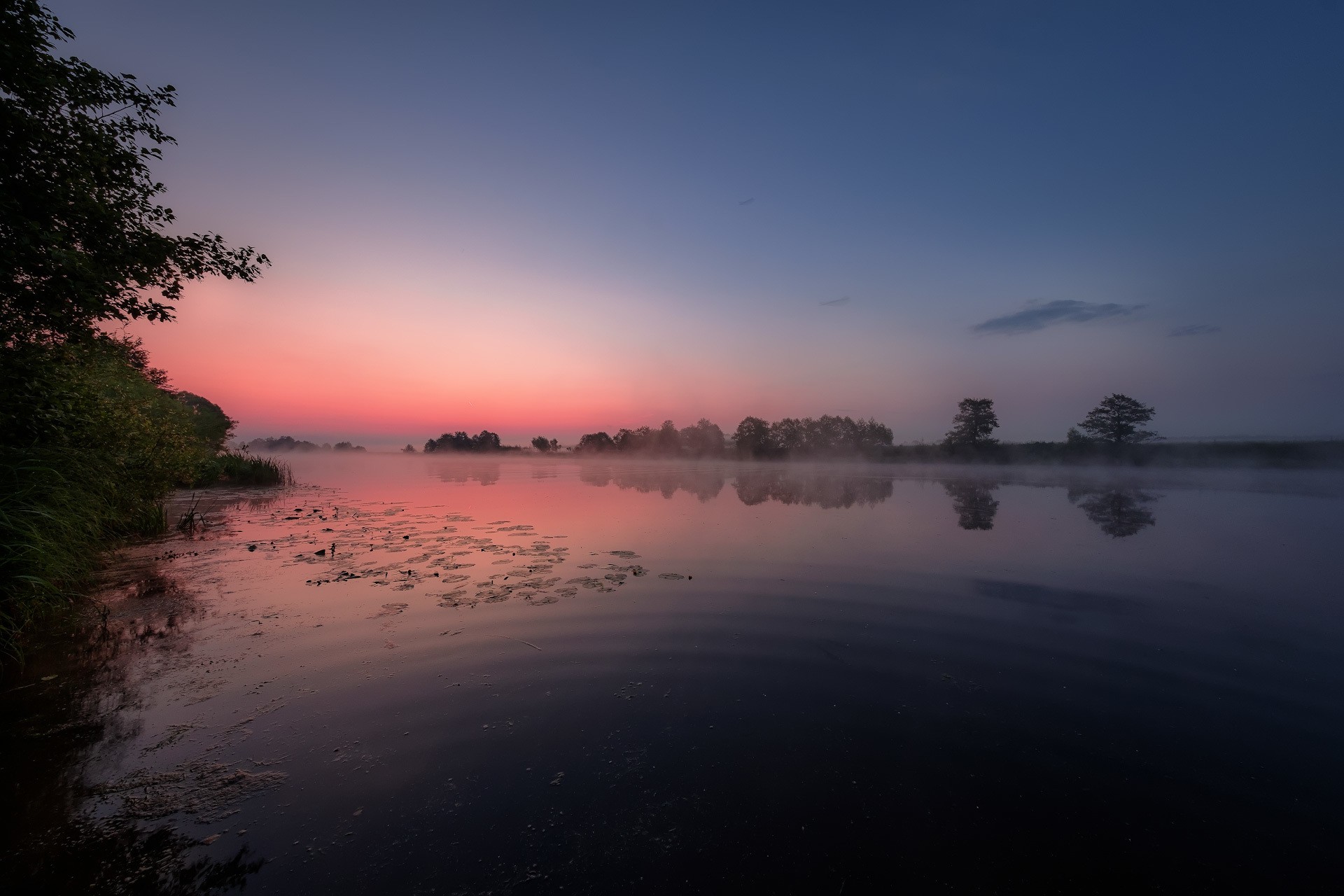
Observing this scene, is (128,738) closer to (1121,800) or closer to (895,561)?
(1121,800)

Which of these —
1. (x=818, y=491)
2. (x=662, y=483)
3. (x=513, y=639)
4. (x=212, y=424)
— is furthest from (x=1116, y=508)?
(x=212, y=424)

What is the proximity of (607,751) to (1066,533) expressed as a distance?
16.9m

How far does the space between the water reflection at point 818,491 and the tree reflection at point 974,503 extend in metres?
3.49

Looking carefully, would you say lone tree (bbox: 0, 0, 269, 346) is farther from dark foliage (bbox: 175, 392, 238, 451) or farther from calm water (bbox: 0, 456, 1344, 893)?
dark foliage (bbox: 175, 392, 238, 451)

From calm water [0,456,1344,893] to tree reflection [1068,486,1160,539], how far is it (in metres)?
5.55

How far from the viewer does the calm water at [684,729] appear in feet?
10.9

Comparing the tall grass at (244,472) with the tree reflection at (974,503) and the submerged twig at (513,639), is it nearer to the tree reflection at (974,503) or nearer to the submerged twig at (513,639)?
the submerged twig at (513,639)

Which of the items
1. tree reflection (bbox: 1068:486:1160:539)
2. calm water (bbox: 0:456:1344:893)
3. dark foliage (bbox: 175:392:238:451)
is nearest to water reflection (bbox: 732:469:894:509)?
tree reflection (bbox: 1068:486:1160:539)

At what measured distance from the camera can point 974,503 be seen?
24.2 m

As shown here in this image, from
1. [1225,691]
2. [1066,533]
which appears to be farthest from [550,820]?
[1066,533]

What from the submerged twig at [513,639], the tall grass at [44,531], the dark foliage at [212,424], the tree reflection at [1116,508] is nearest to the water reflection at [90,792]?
the tall grass at [44,531]

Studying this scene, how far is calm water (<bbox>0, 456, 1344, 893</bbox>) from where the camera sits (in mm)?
3332

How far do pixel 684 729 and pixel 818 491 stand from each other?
26.4m

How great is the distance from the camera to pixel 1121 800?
396 centimetres
